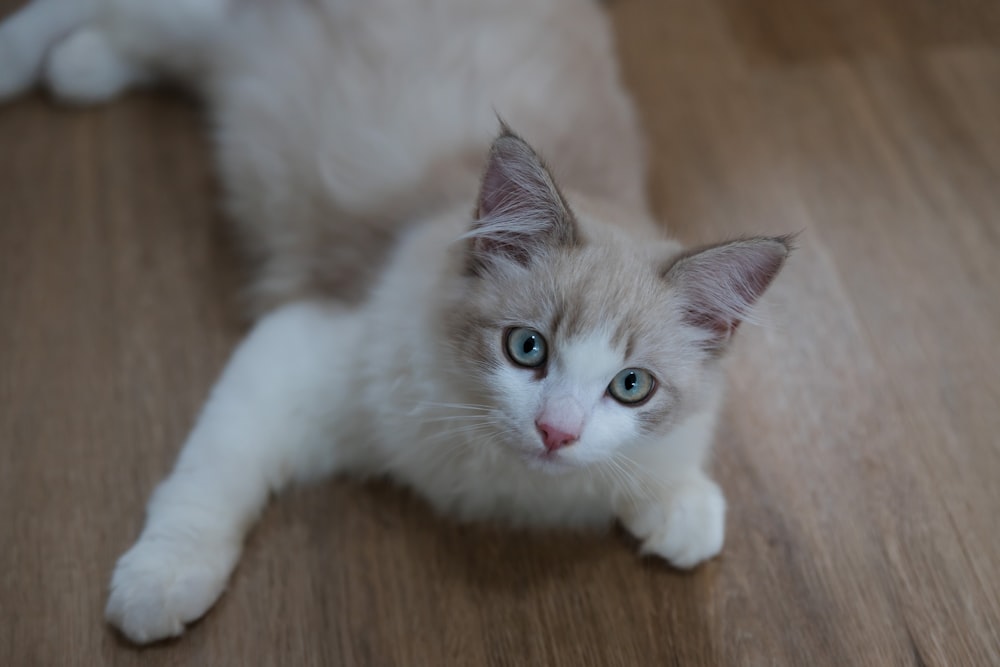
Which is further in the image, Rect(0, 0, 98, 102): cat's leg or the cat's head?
Rect(0, 0, 98, 102): cat's leg

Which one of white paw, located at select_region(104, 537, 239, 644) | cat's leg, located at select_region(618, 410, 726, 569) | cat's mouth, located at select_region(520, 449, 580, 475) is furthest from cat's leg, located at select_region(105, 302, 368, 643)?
cat's leg, located at select_region(618, 410, 726, 569)

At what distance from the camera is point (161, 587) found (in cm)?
134

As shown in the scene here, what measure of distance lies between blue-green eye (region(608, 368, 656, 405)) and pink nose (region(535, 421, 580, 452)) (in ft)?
0.33

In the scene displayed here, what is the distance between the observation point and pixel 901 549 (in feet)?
5.19

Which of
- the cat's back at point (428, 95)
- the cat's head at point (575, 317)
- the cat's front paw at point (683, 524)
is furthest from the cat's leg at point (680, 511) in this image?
the cat's back at point (428, 95)

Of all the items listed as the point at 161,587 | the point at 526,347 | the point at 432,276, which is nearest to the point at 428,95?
the point at 432,276

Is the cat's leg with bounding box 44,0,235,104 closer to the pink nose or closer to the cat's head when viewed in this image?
the cat's head

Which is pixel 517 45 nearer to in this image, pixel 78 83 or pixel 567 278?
pixel 567 278

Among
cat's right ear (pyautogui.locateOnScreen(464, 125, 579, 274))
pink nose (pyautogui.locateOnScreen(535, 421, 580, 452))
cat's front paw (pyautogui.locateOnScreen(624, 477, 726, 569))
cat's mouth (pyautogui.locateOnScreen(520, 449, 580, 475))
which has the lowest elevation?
cat's front paw (pyautogui.locateOnScreen(624, 477, 726, 569))

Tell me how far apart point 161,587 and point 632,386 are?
2.54 feet

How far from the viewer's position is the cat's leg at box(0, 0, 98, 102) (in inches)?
77.8

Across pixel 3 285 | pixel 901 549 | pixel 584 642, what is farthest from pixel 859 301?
pixel 3 285

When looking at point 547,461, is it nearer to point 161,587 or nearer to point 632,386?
point 632,386

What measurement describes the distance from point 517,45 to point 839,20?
1.15m
